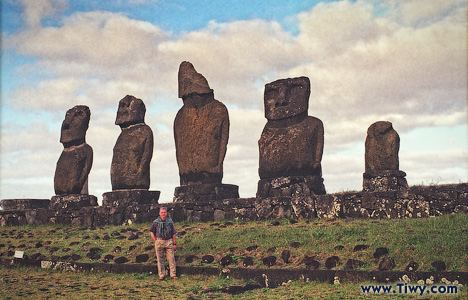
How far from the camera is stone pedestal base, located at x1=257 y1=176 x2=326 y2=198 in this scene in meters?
14.9

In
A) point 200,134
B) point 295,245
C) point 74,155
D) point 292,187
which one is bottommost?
point 295,245

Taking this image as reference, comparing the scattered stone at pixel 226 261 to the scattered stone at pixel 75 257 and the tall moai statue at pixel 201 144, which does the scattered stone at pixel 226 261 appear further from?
the tall moai statue at pixel 201 144

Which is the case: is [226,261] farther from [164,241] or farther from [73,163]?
[73,163]

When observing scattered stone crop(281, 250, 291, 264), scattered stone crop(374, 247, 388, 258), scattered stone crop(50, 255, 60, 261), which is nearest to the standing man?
scattered stone crop(281, 250, 291, 264)

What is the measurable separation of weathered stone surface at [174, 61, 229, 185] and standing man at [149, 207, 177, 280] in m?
5.33

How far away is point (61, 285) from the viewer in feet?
32.6

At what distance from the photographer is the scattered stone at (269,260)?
31.6ft

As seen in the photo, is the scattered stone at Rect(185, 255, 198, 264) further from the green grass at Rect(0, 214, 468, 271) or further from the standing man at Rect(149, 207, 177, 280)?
the standing man at Rect(149, 207, 177, 280)

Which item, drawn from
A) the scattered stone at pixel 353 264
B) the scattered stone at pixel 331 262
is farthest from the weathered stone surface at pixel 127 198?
the scattered stone at pixel 353 264

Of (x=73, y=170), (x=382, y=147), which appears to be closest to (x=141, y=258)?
(x=382, y=147)

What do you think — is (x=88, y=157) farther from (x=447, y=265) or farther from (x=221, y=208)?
(x=447, y=265)

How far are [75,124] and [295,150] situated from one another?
8.31 meters

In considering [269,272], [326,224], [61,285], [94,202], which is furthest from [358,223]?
[94,202]

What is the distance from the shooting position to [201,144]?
16250 millimetres
